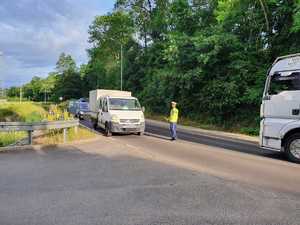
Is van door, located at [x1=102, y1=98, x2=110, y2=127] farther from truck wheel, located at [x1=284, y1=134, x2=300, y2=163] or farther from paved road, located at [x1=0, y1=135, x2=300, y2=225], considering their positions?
truck wheel, located at [x1=284, y1=134, x2=300, y2=163]

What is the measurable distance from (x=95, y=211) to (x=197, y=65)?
79.3ft

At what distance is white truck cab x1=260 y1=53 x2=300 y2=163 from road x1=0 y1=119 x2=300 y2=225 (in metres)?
0.58

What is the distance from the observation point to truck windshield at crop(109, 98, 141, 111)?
1836 centimetres

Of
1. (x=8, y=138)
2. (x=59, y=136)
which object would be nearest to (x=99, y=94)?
(x=8, y=138)

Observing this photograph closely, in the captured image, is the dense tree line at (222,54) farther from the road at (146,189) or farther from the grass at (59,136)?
the road at (146,189)

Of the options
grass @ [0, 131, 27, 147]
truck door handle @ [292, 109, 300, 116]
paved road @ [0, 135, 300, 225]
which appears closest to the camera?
paved road @ [0, 135, 300, 225]

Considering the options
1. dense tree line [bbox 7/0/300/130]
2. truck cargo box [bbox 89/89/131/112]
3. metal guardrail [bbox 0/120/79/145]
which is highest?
dense tree line [bbox 7/0/300/130]

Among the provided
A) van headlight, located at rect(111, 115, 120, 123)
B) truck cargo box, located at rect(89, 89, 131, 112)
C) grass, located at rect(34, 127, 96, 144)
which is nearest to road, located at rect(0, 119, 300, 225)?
grass, located at rect(34, 127, 96, 144)

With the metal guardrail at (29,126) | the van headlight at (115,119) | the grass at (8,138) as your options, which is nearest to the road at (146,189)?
the metal guardrail at (29,126)

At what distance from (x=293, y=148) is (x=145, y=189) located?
5.92m

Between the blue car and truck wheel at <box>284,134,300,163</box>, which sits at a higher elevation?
the blue car

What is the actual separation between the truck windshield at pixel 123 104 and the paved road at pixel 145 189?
6.70m

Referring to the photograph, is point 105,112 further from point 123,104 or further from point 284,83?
point 284,83

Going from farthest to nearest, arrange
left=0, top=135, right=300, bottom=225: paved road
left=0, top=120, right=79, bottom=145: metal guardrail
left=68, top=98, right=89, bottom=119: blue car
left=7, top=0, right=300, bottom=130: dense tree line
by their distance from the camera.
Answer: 1. left=68, top=98, right=89, bottom=119: blue car
2. left=7, top=0, right=300, bottom=130: dense tree line
3. left=0, top=120, right=79, bottom=145: metal guardrail
4. left=0, top=135, right=300, bottom=225: paved road
